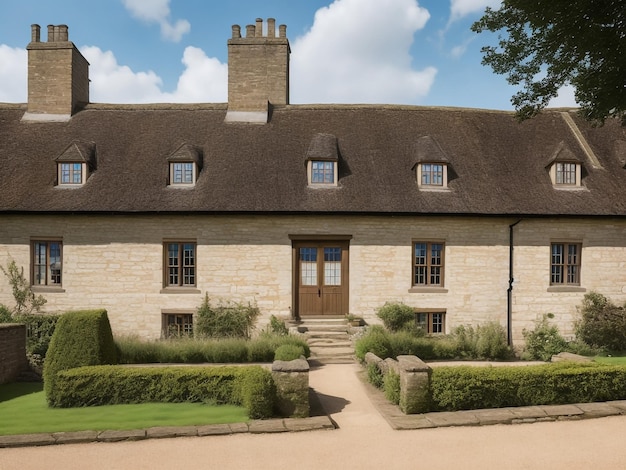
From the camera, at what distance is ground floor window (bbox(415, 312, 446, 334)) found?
17.6m

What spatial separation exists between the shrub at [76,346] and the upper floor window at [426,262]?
11214 mm

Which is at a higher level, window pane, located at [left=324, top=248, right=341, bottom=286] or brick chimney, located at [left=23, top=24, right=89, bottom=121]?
brick chimney, located at [left=23, top=24, right=89, bottom=121]

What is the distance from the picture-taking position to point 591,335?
1720cm

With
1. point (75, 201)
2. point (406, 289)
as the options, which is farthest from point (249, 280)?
point (75, 201)

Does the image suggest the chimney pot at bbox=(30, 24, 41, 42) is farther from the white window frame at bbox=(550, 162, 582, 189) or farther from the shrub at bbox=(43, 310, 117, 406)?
the white window frame at bbox=(550, 162, 582, 189)

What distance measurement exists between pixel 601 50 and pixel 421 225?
8900mm

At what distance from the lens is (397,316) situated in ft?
55.3

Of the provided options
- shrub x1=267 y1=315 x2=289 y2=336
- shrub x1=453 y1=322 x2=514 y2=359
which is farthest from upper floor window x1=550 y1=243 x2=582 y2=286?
shrub x1=267 y1=315 x2=289 y2=336

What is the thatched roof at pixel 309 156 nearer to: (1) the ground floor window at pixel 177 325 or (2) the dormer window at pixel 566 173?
(2) the dormer window at pixel 566 173

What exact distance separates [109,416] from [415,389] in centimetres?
620

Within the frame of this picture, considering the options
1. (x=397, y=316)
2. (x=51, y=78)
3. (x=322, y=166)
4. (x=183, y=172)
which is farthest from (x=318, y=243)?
(x=51, y=78)

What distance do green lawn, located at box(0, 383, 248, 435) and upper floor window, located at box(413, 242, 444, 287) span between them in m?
10.2

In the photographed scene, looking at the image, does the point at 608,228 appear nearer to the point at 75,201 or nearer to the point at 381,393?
the point at 381,393

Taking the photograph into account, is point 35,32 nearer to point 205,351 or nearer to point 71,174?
point 71,174
